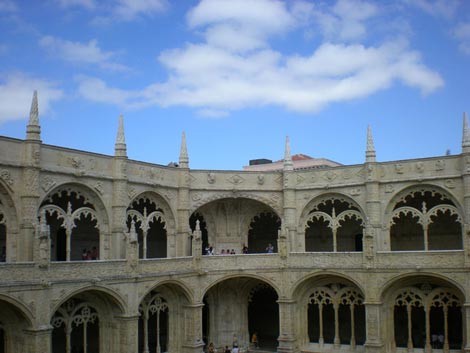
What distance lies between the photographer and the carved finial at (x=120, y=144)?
3133 cm

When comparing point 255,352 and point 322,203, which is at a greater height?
point 322,203

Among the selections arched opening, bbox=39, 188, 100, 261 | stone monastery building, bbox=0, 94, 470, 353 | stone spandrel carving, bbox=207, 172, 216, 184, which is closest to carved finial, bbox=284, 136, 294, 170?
stone monastery building, bbox=0, 94, 470, 353

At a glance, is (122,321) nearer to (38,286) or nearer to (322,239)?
(38,286)

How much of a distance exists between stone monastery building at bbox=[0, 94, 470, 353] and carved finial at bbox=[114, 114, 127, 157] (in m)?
0.07

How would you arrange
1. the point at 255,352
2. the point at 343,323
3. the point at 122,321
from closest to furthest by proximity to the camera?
the point at 122,321, the point at 255,352, the point at 343,323

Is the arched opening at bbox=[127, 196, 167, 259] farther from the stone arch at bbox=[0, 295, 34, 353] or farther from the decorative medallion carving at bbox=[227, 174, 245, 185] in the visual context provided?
the stone arch at bbox=[0, 295, 34, 353]

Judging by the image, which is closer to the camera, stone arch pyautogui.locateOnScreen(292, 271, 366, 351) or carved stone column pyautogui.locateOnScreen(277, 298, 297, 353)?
stone arch pyautogui.locateOnScreen(292, 271, 366, 351)

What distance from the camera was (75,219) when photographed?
116 ft

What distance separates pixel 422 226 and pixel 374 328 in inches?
264

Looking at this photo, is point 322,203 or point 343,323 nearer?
point 322,203

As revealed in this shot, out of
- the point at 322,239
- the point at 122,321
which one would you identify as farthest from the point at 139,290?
the point at 322,239

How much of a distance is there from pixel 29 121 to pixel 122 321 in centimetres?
1027

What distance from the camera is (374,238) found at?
1325 inches

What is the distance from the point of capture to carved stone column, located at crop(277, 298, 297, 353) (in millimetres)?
34406
